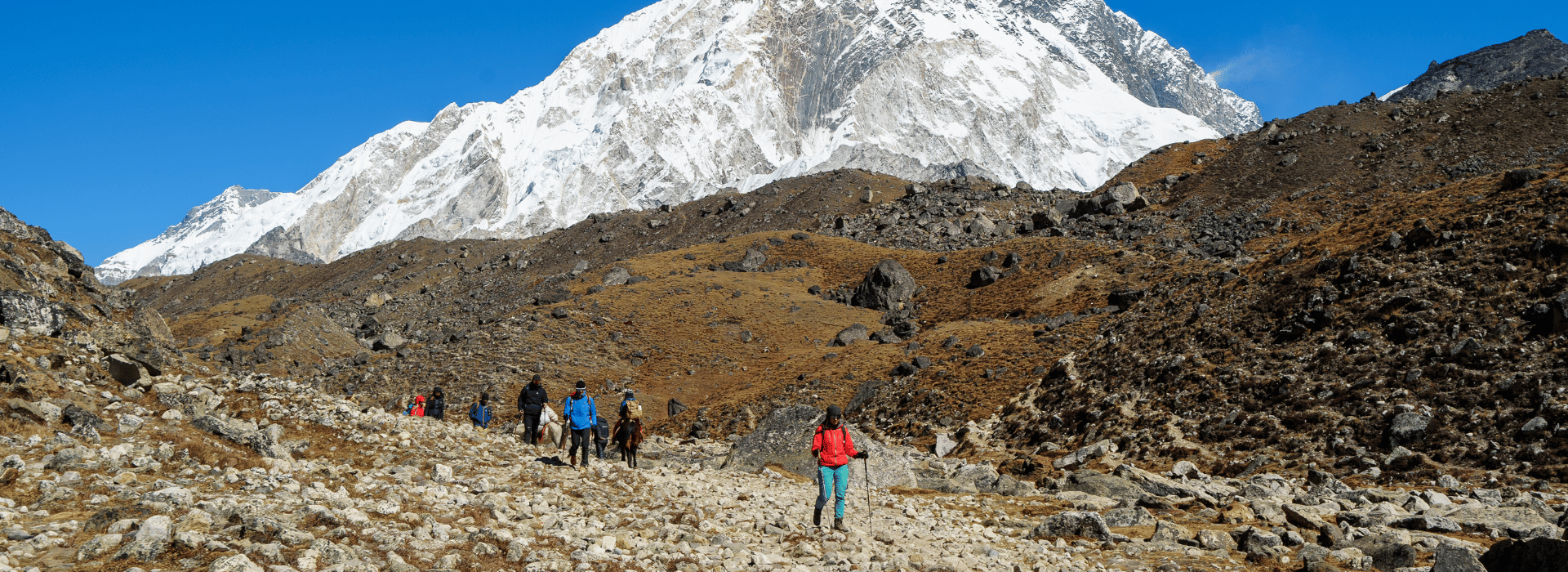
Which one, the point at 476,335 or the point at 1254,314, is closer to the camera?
the point at 1254,314

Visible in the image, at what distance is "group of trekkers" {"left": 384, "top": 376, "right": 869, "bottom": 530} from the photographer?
40.1 ft

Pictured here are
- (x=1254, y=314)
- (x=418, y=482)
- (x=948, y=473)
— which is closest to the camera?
(x=418, y=482)

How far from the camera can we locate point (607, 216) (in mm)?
98625

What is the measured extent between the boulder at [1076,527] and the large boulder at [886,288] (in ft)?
127

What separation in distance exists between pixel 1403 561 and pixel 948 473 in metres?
11.7

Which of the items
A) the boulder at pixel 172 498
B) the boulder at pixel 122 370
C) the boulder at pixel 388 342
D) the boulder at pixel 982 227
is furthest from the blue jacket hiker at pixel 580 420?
the boulder at pixel 982 227

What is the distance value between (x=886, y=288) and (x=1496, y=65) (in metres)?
109

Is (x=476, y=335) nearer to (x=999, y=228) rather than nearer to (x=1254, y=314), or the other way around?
(x=1254, y=314)

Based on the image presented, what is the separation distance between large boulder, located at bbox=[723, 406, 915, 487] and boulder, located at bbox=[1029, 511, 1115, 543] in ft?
15.7

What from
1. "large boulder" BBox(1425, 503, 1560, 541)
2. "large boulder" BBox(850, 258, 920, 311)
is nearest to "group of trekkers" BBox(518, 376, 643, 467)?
"large boulder" BBox(1425, 503, 1560, 541)

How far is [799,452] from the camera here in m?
22.4

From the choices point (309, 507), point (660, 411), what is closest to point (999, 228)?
point (660, 411)

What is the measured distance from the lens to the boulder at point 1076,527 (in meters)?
11.9

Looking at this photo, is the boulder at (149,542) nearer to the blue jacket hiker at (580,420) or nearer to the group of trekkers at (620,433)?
the group of trekkers at (620,433)
